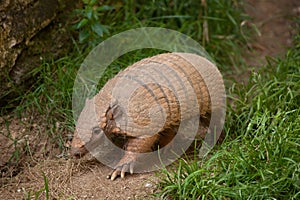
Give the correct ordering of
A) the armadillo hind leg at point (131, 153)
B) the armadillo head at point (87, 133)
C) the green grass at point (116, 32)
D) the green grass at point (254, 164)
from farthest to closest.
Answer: the green grass at point (116, 32)
the armadillo hind leg at point (131, 153)
the armadillo head at point (87, 133)
the green grass at point (254, 164)

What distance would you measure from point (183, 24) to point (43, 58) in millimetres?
1685

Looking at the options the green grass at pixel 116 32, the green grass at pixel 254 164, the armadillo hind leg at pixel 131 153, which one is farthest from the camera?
the green grass at pixel 116 32

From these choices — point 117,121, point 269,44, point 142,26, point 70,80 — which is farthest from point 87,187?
point 269,44

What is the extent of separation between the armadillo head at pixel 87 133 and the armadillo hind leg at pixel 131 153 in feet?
0.88

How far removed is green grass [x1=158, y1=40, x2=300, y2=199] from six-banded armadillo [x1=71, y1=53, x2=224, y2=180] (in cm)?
35

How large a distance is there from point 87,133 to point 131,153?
425 millimetres

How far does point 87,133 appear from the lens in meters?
4.19

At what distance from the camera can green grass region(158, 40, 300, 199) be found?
12.4 feet

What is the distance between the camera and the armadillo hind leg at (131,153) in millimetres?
4355

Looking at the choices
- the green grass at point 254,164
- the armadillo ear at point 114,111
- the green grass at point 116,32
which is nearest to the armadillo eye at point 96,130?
the armadillo ear at point 114,111

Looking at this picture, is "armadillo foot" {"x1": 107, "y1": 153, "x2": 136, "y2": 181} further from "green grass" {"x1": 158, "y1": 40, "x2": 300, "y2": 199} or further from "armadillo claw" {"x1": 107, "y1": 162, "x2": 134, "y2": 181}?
"green grass" {"x1": 158, "y1": 40, "x2": 300, "y2": 199}

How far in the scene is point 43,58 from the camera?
5398mm

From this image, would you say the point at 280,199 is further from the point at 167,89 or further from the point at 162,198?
the point at 167,89

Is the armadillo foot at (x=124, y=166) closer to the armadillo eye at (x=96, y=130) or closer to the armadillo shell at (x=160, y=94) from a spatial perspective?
the armadillo shell at (x=160, y=94)
